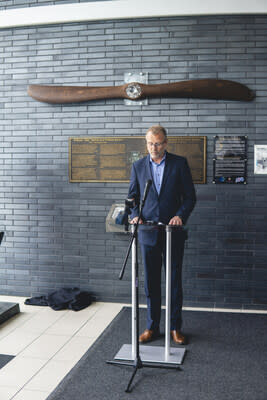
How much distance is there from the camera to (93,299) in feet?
15.5

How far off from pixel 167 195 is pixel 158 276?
2.39 ft

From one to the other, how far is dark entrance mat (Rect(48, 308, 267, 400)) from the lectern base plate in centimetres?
6

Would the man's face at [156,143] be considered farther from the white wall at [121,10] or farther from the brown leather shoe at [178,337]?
the white wall at [121,10]

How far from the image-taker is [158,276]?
356 cm

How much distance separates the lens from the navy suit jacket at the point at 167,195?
3.40 meters

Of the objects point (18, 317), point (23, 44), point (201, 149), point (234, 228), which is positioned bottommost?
point (18, 317)

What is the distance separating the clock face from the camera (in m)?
4.42

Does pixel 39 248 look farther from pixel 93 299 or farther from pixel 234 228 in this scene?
pixel 234 228

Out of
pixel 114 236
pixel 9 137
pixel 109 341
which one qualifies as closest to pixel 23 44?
pixel 9 137

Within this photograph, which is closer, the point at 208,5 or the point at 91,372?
the point at 91,372

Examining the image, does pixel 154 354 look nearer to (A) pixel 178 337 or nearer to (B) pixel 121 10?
(A) pixel 178 337

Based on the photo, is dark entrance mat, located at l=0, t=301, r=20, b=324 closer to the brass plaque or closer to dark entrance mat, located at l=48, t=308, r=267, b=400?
dark entrance mat, located at l=48, t=308, r=267, b=400

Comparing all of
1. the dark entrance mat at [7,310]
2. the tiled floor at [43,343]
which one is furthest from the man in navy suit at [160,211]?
the dark entrance mat at [7,310]

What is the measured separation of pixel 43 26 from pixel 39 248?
103 inches
